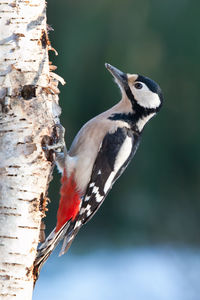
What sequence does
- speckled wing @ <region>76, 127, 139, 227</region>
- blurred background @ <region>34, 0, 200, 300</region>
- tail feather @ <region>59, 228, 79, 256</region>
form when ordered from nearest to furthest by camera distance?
1. tail feather @ <region>59, 228, 79, 256</region>
2. speckled wing @ <region>76, 127, 139, 227</region>
3. blurred background @ <region>34, 0, 200, 300</region>

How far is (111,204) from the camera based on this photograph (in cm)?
838

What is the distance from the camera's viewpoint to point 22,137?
8.43 ft

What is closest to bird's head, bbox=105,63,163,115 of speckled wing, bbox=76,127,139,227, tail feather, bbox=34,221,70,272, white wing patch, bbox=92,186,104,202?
speckled wing, bbox=76,127,139,227

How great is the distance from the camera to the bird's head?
3.31 meters

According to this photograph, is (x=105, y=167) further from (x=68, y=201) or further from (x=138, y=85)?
(x=138, y=85)

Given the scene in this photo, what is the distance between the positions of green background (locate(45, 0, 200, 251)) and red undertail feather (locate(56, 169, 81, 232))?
4.75 metres

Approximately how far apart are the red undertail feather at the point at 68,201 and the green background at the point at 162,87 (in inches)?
187

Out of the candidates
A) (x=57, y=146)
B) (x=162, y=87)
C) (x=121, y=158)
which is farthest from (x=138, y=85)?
(x=162, y=87)

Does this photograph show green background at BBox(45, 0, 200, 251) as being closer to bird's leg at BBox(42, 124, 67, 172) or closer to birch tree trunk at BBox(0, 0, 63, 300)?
bird's leg at BBox(42, 124, 67, 172)

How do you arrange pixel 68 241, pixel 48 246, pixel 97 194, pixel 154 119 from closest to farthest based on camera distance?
1. pixel 48 246
2. pixel 68 241
3. pixel 97 194
4. pixel 154 119

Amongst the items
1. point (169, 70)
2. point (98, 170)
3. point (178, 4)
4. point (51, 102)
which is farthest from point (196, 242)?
point (51, 102)

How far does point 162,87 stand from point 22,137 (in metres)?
6.18

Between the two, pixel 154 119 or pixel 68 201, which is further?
pixel 154 119

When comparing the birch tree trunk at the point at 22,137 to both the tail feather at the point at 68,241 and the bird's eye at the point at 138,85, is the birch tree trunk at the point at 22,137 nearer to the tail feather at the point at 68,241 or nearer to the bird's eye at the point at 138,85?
the tail feather at the point at 68,241
